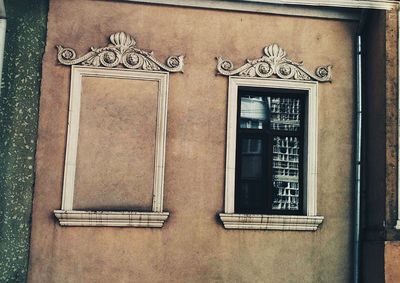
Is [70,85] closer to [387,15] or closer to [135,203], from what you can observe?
[135,203]

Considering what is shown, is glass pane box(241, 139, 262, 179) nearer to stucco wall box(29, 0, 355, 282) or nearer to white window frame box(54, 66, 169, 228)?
stucco wall box(29, 0, 355, 282)

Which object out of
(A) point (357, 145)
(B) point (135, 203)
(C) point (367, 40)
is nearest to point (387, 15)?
(C) point (367, 40)

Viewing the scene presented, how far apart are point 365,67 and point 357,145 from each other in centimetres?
116

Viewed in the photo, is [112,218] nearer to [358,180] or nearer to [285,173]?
[285,173]

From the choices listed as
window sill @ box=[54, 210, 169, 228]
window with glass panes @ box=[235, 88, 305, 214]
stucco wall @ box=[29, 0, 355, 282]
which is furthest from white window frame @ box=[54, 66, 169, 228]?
window with glass panes @ box=[235, 88, 305, 214]

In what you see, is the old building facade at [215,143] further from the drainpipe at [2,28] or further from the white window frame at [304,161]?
the drainpipe at [2,28]

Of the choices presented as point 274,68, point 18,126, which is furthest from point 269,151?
point 18,126

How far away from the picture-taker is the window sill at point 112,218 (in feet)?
26.5

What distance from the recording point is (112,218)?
815cm

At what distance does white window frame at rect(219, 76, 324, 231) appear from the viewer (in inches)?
330

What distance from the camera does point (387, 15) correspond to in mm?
8211

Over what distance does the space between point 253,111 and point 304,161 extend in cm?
105

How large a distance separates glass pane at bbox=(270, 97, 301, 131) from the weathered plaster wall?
11.2 ft

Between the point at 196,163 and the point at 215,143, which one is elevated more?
the point at 215,143
